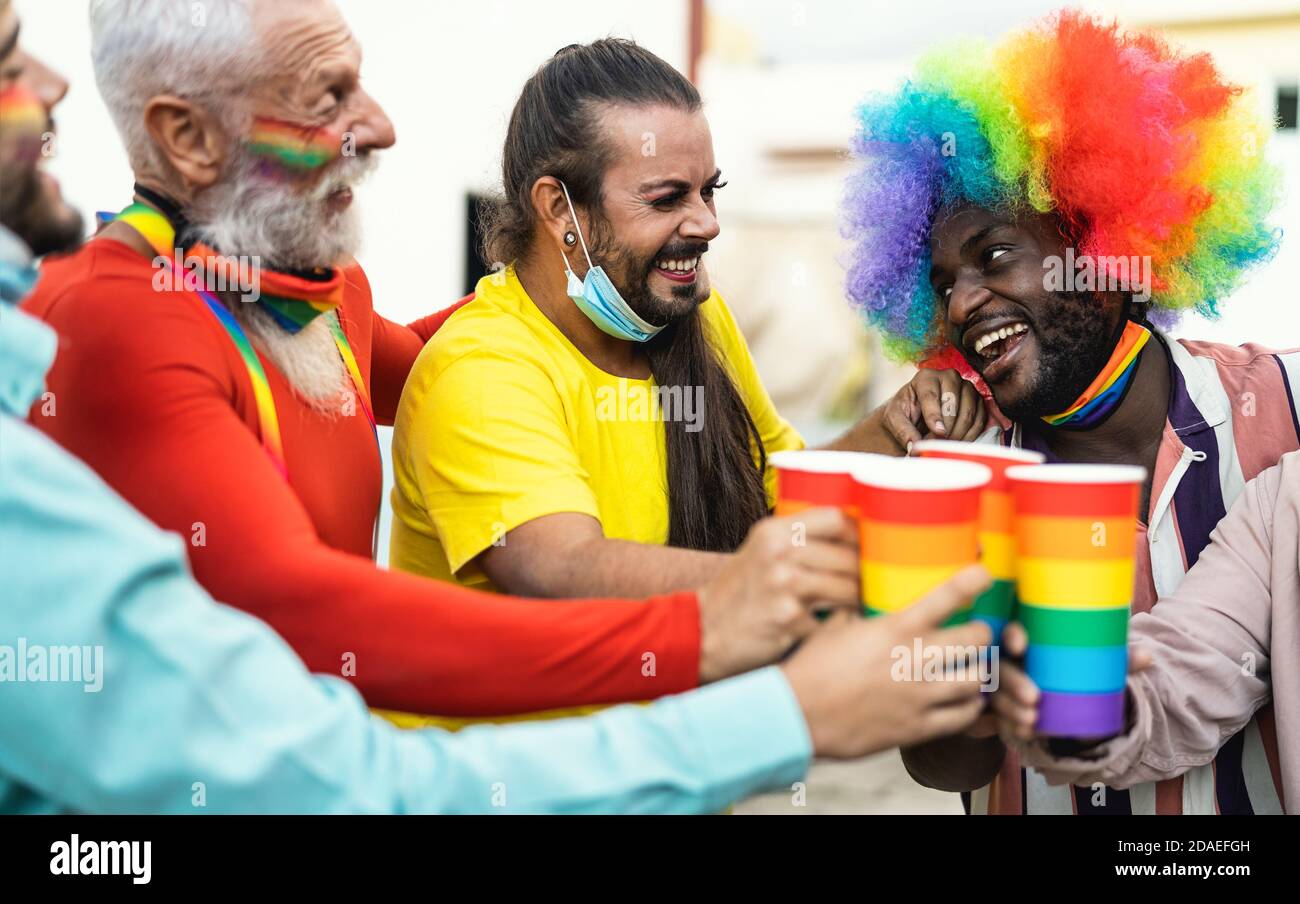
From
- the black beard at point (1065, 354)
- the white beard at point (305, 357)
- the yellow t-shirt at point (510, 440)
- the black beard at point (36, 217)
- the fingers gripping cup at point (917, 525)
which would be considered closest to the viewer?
the fingers gripping cup at point (917, 525)

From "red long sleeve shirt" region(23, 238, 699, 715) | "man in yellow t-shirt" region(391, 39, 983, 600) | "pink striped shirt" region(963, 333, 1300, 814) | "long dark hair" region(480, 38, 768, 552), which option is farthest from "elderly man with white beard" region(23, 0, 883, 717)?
"pink striped shirt" region(963, 333, 1300, 814)

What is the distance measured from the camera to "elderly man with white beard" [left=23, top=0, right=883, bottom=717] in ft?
6.32

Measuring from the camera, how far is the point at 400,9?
Answer: 27.3 feet

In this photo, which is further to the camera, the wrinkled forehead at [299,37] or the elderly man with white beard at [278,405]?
the wrinkled forehead at [299,37]

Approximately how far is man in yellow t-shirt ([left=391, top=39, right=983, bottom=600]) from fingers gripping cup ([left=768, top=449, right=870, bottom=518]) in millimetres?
703

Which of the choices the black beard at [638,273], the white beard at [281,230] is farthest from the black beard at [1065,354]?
the white beard at [281,230]

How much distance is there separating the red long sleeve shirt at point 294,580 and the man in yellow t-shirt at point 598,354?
1.98 feet

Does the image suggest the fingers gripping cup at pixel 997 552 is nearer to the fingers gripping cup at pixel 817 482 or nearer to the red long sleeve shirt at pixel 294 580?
the fingers gripping cup at pixel 817 482

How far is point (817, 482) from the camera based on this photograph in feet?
6.29

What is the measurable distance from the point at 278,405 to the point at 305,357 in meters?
0.17

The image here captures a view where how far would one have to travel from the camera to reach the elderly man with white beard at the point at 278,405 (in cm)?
193

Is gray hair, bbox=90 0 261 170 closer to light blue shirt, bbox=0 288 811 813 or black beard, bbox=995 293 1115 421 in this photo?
light blue shirt, bbox=0 288 811 813

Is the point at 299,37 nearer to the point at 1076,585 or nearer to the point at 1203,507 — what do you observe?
the point at 1076,585

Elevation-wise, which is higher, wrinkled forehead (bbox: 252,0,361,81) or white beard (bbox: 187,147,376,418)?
wrinkled forehead (bbox: 252,0,361,81)
